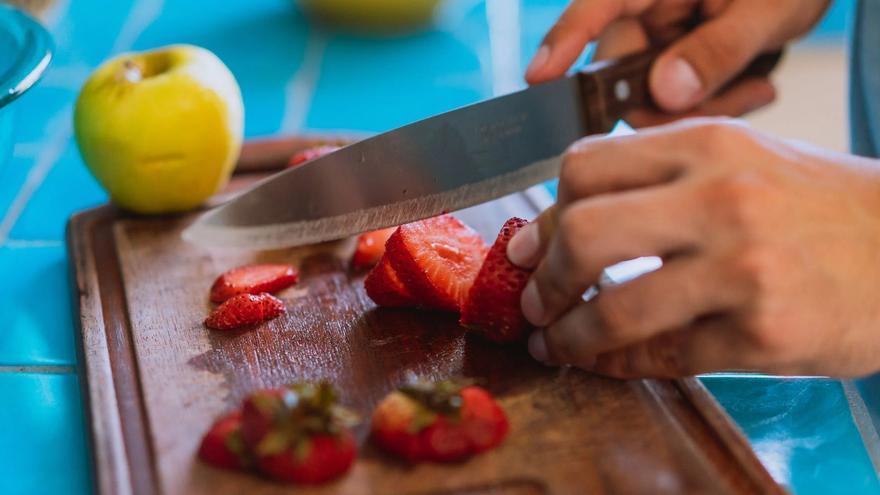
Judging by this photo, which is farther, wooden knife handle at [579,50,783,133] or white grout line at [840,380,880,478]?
wooden knife handle at [579,50,783,133]

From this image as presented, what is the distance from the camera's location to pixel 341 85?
6.91 feet

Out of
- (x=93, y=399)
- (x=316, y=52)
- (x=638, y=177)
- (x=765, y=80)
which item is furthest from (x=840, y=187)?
(x=316, y=52)

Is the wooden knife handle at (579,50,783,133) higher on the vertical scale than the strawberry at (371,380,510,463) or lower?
higher

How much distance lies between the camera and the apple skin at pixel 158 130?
57.5 inches

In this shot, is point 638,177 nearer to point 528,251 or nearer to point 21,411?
point 528,251

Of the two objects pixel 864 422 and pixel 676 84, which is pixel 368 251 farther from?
pixel 864 422

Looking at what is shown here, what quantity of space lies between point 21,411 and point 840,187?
0.91m

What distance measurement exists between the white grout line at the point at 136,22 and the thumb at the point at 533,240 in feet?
4.66

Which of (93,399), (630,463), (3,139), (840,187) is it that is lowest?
(630,463)

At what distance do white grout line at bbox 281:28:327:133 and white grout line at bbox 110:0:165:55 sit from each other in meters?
0.39

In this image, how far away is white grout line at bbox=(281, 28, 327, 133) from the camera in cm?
197

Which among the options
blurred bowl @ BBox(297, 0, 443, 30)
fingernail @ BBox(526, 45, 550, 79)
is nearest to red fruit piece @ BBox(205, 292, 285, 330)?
fingernail @ BBox(526, 45, 550, 79)

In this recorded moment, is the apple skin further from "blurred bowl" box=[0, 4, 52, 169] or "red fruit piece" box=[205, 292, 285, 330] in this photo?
"red fruit piece" box=[205, 292, 285, 330]

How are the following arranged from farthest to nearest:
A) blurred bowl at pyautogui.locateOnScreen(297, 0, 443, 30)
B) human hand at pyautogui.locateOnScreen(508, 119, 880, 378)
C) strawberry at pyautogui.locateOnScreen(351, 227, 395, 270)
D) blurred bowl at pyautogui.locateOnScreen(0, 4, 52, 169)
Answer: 1. blurred bowl at pyautogui.locateOnScreen(297, 0, 443, 30)
2. strawberry at pyautogui.locateOnScreen(351, 227, 395, 270)
3. blurred bowl at pyautogui.locateOnScreen(0, 4, 52, 169)
4. human hand at pyautogui.locateOnScreen(508, 119, 880, 378)
